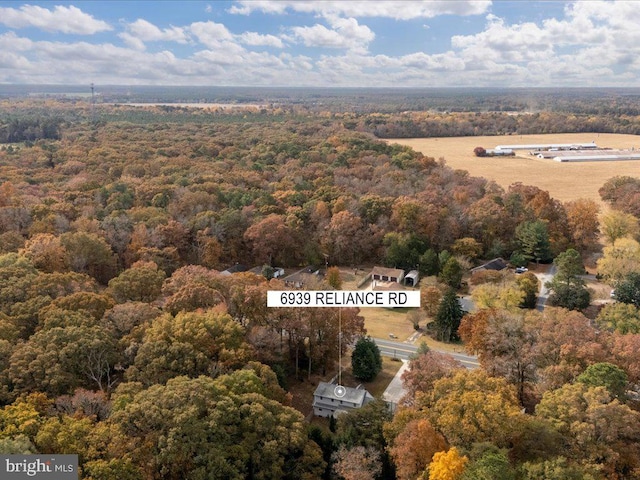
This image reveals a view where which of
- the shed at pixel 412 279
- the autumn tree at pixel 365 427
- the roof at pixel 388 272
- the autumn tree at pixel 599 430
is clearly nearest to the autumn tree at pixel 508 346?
the autumn tree at pixel 599 430

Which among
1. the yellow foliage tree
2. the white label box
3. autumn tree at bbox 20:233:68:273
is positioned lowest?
the yellow foliage tree

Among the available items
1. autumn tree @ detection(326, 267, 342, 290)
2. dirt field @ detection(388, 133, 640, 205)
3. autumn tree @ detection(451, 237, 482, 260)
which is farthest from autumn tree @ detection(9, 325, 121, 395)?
dirt field @ detection(388, 133, 640, 205)

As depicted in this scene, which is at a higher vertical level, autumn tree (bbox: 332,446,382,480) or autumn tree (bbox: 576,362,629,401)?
autumn tree (bbox: 576,362,629,401)

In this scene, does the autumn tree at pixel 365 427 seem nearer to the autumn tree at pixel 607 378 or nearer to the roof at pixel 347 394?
the roof at pixel 347 394

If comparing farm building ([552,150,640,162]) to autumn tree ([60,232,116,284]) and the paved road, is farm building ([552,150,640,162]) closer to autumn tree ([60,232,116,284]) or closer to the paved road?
the paved road

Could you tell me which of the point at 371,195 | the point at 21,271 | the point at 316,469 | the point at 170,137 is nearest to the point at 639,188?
the point at 371,195

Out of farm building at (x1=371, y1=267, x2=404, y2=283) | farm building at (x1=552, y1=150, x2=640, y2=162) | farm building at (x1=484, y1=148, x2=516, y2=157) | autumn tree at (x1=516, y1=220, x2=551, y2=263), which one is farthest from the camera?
farm building at (x1=484, y1=148, x2=516, y2=157)

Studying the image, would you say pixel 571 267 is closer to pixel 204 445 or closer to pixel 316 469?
Answer: pixel 316 469

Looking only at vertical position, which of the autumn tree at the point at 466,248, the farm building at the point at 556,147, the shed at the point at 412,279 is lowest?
the shed at the point at 412,279
